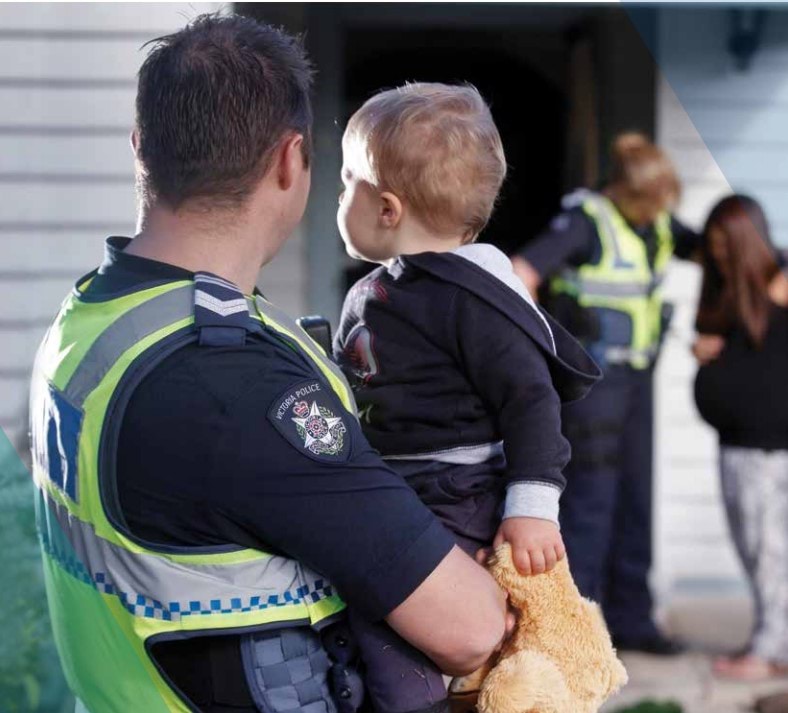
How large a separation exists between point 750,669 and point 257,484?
421 centimetres

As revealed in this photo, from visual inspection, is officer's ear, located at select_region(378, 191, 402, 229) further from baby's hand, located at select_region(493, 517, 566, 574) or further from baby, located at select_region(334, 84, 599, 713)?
baby's hand, located at select_region(493, 517, 566, 574)

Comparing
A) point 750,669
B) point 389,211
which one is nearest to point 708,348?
point 750,669

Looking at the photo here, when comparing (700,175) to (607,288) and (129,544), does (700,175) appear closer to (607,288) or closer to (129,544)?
(607,288)

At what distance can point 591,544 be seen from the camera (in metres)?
5.20

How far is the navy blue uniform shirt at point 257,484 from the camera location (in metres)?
1.45

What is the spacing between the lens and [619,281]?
200 inches

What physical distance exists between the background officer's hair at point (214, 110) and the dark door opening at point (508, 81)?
501cm

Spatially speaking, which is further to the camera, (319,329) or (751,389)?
(751,389)

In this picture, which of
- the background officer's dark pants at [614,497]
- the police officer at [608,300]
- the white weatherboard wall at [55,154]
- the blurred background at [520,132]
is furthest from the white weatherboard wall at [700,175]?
the white weatherboard wall at [55,154]

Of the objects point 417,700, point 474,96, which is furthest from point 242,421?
point 474,96

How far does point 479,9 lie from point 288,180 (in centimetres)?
491

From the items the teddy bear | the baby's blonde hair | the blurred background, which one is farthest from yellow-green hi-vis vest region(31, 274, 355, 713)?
the blurred background

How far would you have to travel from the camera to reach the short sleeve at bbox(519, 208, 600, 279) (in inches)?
193

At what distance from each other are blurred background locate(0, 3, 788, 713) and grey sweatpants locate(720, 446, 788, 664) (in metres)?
0.27
